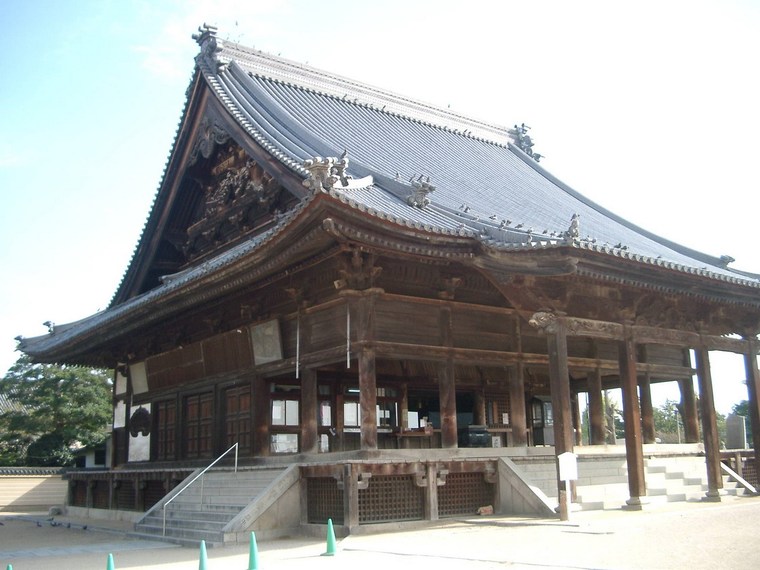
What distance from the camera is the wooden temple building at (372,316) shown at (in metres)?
14.1

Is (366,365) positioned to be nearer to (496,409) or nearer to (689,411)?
(496,409)

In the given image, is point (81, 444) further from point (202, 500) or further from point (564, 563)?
point (564, 563)

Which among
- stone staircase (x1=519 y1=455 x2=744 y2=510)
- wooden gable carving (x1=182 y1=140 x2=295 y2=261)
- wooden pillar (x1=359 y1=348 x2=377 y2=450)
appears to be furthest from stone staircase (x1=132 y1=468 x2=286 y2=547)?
wooden gable carving (x1=182 y1=140 x2=295 y2=261)

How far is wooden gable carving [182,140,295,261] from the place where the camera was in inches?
756

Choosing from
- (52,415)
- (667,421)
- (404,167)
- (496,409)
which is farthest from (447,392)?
(667,421)

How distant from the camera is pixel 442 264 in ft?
50.7

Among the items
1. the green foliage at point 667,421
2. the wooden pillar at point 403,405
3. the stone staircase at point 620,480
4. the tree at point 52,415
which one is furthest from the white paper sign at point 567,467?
the green foliage at point 667,421

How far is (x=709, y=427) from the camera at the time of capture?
52.9 feet

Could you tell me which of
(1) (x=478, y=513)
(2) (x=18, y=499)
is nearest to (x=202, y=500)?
(1) (x=478, y=513)

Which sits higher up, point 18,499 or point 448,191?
point 448,191

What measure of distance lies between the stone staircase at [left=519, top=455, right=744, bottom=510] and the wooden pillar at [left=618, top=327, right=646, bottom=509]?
0.33 m

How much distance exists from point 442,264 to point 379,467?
13.8 feet

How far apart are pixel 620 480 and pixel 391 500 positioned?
17.6ft

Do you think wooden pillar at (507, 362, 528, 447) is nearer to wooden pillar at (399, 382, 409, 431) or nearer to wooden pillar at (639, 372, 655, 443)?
wooden pillar at (399, 382, 409, 431)
